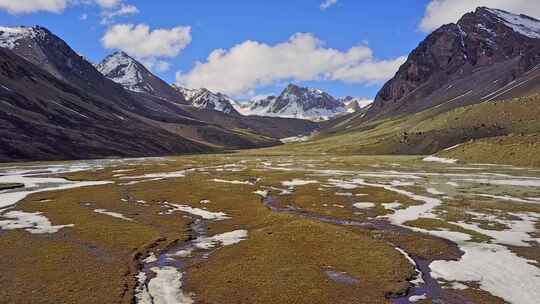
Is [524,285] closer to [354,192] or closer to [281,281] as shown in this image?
[281,281]

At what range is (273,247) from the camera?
3741cm

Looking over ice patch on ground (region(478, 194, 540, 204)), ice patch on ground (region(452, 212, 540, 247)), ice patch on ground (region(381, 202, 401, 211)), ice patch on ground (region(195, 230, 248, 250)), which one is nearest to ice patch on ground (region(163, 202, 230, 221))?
ice patch on ground (region(195, 230, 248, 250))

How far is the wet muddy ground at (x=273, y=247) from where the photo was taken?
27078mm

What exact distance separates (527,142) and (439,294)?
116 metres

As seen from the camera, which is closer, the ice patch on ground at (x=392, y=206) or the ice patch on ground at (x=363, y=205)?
the ice patch on ground at (x=392, y=206)

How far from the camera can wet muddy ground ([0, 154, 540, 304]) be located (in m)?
27.1

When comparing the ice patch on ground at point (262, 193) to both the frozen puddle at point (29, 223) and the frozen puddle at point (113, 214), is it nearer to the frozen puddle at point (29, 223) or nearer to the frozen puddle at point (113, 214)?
the frozen puddle at point (113, 214)

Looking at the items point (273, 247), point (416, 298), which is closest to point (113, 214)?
point (273, 247)

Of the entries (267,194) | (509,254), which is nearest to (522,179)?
(267,194)

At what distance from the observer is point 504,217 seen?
2003 inches

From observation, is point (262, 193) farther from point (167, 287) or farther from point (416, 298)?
point (416, 298)

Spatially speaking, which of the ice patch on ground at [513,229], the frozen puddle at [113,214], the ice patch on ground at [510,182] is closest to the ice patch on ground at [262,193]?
the frozen puddle at [113,214]

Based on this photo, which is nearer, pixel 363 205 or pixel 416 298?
pixel 416 298

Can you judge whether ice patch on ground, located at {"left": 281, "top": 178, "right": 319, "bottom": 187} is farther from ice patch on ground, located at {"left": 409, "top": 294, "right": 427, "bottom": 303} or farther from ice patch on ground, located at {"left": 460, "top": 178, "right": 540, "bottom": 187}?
ice patch on ground, located at {"left": 409, "top": 294, "right": 427, "bottom": 303}
